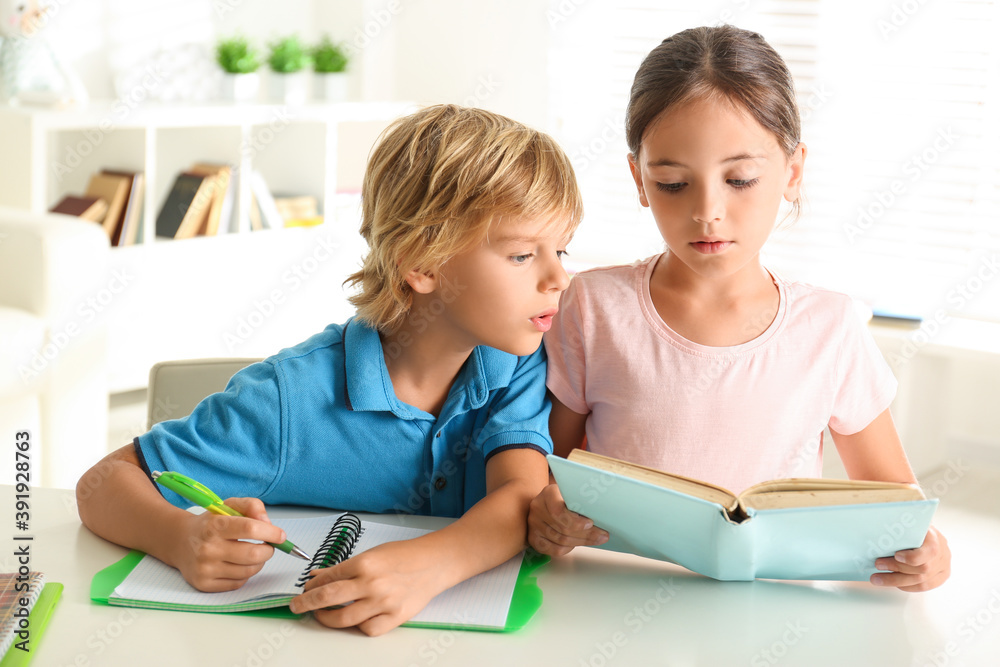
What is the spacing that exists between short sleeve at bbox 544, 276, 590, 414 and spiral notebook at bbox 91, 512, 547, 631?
280 millimetres

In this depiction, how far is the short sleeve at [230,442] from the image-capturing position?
0.98 metres

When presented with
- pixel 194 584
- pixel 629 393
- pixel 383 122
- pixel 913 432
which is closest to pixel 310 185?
pixel 383 122

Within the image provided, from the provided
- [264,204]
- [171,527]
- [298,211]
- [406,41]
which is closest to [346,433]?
[171,527]

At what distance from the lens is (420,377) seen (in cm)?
107

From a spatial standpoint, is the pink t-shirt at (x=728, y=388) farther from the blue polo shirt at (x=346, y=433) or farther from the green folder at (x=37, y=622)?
the green folder at (x=37, y=622)

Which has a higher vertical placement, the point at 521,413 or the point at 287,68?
the point at 287,68

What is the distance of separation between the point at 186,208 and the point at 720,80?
2.58m

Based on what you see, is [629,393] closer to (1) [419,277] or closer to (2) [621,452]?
(2) [621,452]

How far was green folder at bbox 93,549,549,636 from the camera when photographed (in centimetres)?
78

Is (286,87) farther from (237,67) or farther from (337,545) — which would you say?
(337,545)

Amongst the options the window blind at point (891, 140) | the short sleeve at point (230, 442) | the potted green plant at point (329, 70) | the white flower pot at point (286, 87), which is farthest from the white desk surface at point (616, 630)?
the potted green plant at point (329, 70)

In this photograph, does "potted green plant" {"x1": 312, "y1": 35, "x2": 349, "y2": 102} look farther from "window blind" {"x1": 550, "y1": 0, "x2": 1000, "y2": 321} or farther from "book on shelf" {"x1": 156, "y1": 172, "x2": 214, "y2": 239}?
"window blind" {"x1": 550, "y1": 0, "x2": 1000, "y2": 321}

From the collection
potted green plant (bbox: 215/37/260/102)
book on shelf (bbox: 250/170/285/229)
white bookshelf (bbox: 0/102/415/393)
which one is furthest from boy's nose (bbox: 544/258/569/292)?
potted green plant (bbox: 215/37/260/102)

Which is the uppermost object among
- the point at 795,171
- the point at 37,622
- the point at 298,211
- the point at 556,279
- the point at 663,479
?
the point at 795,171
